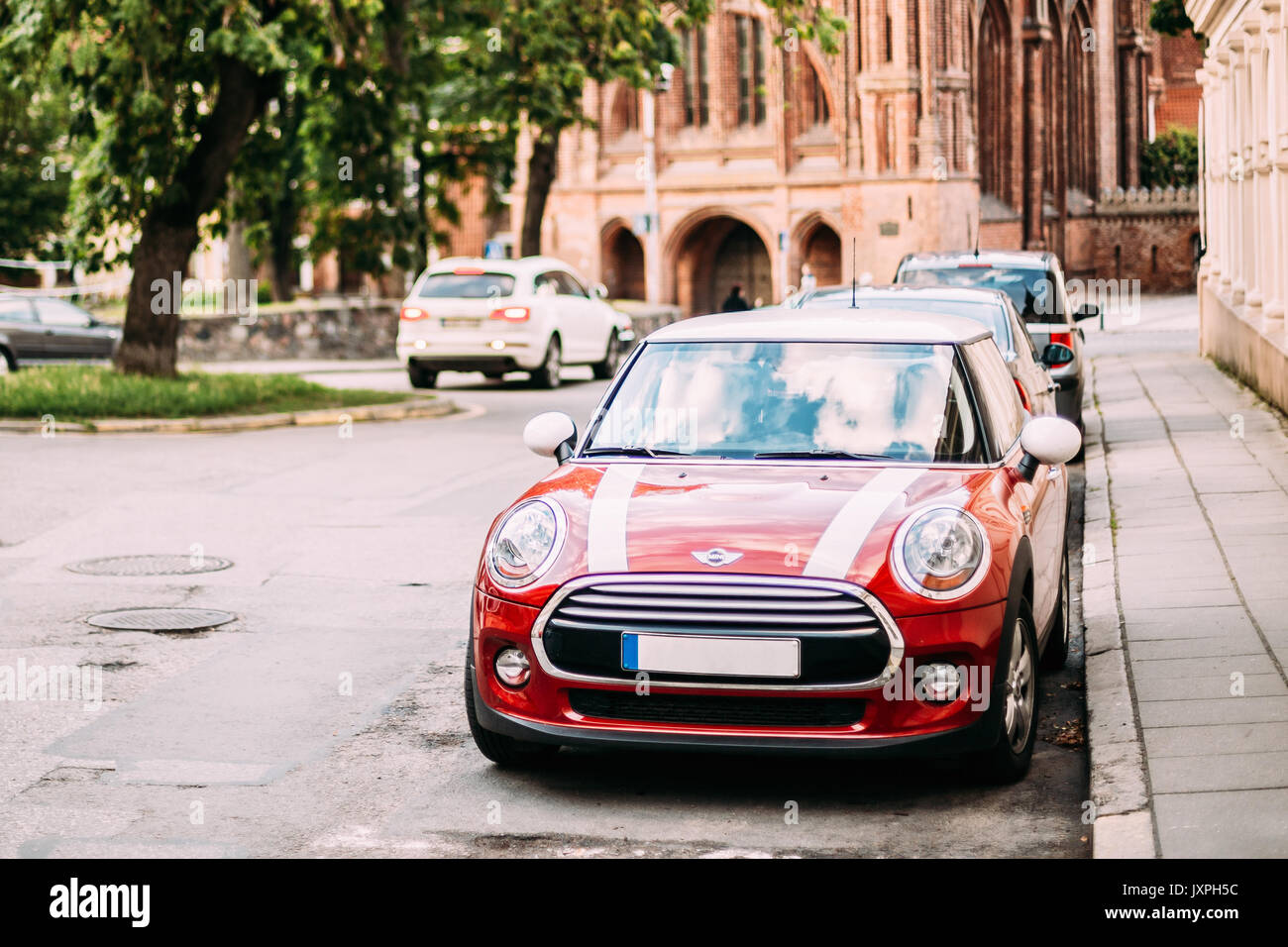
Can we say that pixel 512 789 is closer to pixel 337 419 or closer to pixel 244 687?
pixel 244 687

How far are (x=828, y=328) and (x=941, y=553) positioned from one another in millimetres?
1594

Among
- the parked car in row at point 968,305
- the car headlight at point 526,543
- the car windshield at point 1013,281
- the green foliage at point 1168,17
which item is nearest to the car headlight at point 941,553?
the car headlight at point 526,543

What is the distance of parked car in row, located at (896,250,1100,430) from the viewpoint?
16.2 metres

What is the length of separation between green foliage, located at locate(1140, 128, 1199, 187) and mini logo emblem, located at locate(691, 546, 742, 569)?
7307 centimetres

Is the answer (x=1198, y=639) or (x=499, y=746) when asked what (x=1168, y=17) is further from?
(x=499, y=746)

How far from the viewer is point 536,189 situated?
39.2m

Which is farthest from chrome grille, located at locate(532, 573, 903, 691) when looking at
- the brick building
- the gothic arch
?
the gothic arch

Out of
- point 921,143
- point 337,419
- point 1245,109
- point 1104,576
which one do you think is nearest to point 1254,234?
point 1245,109

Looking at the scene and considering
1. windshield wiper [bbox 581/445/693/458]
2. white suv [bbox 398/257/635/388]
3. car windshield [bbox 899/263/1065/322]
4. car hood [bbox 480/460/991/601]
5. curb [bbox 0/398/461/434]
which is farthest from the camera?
white suv [bbox 398/257/635/388]

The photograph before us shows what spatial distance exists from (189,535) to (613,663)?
6.96 metres

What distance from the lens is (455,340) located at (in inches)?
1062

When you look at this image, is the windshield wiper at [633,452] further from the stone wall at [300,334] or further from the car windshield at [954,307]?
the stone wall at [300,334]

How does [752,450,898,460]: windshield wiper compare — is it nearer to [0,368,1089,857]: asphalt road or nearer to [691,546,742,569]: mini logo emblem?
[691,546,742,569]: mini logo emblem

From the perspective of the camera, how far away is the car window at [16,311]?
94.3 feet
